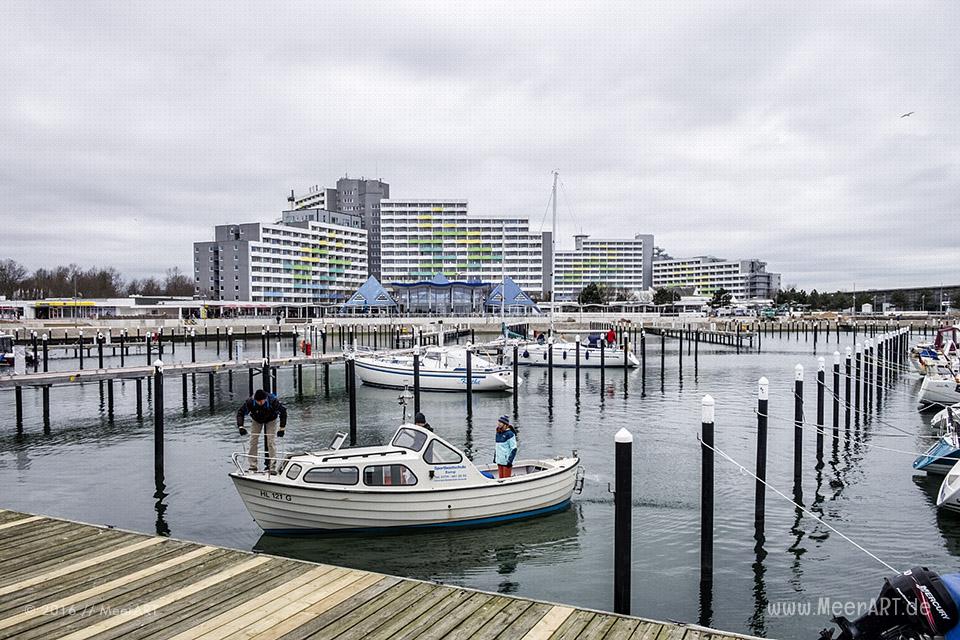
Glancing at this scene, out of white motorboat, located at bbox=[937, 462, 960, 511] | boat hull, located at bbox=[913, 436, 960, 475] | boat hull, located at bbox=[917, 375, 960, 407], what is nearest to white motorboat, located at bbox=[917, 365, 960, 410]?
boat hull, located at bbox=[917, 375, 960, 407]

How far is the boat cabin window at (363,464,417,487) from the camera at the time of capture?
13680 millimetres

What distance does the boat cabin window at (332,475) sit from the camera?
13688 mm

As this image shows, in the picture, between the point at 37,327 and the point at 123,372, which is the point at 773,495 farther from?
the point at 37,327

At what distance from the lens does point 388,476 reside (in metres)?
13.8

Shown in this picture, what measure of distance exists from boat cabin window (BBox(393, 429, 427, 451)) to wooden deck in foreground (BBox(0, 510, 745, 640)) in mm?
5039

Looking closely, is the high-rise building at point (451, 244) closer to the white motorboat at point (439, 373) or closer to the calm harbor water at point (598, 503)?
the white motorboat at point (439, 373)

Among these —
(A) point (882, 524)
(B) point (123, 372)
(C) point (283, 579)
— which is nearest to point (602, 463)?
(A) point (882, 524)

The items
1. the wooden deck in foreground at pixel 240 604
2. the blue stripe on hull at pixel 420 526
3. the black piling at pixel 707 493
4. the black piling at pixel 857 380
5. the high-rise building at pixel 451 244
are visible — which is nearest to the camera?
the wooden deck in foreground at pixel 240 604

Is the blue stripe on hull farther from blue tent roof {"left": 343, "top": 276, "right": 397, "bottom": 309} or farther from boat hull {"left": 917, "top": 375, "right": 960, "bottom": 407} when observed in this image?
blue tent roof {"left": 343, "top": 276, "right": 397, "bottom": 309}

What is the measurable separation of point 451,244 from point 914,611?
175045mm

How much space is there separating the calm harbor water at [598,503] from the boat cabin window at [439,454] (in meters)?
1.63

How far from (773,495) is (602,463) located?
5.37 meters

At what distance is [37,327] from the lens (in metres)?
83.0

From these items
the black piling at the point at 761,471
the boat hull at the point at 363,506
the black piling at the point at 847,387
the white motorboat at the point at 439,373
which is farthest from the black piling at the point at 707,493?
the white motorboat at the point at 439,373
